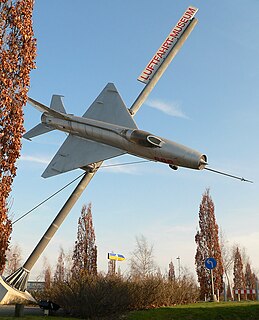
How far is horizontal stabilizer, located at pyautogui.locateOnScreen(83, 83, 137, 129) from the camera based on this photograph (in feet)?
39.0

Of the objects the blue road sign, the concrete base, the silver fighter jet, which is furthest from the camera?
the blue road sign

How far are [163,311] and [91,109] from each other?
7.62 m

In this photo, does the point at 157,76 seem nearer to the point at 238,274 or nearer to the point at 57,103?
the point at 57,103

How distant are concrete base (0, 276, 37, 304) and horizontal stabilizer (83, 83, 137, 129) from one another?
6217 millimetres

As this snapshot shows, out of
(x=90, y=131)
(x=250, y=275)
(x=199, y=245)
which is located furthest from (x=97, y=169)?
(x=250, y=275)

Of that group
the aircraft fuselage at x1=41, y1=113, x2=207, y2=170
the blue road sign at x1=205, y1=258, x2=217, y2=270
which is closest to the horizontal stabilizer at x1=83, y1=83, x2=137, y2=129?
the aircraft fuselage at x1=41, y1=113, x2=207, y2=170

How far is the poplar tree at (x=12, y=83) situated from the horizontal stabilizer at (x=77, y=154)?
1.87m

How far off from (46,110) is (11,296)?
6.46 m

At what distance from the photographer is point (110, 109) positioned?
12.3 m

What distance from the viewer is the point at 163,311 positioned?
42.9ft

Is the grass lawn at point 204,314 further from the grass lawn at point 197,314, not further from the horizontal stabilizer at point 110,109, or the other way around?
the horizontal stabilizer at point 110,109

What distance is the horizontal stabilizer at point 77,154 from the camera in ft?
38.7

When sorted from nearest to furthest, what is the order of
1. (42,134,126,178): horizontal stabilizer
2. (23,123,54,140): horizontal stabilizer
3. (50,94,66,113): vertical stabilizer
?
(42,134,126,178): horizontal stabilizer, (23,123,54,140): horizontal stabilizer, (50,94,66,113): vertical stabilizer

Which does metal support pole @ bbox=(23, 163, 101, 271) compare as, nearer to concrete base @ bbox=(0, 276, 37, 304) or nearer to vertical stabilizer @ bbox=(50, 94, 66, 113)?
concrete base @ bbox=(0, 276, 37, 304)
